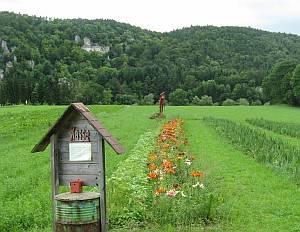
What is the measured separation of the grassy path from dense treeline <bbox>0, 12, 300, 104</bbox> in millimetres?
77568

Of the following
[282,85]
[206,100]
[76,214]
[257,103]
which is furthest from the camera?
[206,100]

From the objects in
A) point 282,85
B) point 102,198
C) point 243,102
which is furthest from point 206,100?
point 102,198

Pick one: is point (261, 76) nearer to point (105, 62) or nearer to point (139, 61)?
point (139, 61)

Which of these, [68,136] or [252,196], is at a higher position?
[68,136]

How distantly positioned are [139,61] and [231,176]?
389 feet

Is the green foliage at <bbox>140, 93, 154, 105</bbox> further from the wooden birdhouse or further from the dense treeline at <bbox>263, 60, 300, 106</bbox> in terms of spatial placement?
the wooden birdhouse

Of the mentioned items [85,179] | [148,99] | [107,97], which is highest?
[107,97]

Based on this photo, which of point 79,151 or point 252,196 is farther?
point 252,196

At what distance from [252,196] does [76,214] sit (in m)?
6.06

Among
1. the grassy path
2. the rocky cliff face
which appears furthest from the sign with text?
the rocky cliff face

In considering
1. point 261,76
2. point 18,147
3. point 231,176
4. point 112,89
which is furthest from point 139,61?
point 231,176

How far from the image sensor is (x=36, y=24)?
5748 inches

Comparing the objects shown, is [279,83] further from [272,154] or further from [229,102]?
[272,154]

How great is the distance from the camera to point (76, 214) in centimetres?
709
